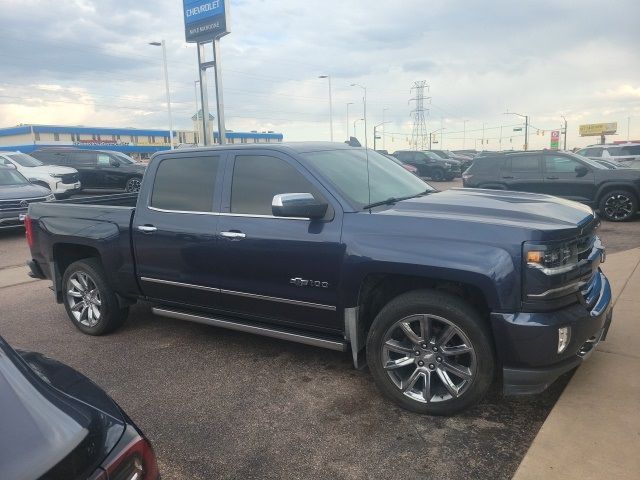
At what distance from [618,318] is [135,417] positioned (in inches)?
167

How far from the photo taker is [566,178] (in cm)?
1180

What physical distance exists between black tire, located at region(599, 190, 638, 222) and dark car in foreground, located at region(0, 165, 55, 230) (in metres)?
12.6

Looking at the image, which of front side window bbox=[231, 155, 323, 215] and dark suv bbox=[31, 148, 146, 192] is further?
dark suv bbox=[31, 148, 146, 192]

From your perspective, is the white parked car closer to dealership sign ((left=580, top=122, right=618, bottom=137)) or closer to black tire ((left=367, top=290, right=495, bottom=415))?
black tire ((left=367, top=290, right=495, bottom=415))

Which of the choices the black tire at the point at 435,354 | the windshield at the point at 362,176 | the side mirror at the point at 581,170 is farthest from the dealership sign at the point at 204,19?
the black tire at the point at 435,354

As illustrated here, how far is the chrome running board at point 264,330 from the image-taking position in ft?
12.2

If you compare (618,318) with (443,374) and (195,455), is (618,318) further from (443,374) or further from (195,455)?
(195,455)

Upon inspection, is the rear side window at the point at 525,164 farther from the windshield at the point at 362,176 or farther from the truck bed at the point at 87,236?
the truck bed at the point at 87,236

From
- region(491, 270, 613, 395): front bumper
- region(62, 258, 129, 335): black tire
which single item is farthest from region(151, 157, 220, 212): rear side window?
region(491, 270, 613, 395): front bumper

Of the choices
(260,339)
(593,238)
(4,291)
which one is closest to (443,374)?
(593,238)

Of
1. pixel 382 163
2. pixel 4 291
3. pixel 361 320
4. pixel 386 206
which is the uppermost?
pixel 382 163

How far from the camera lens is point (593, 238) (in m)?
3.63

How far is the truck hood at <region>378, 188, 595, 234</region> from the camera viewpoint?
319cm

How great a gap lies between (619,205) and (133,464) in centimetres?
1216
